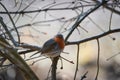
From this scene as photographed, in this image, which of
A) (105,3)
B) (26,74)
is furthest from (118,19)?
(26,74)

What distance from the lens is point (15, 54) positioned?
88cm

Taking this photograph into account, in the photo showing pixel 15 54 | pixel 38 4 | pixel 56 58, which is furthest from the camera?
pixel 38 4

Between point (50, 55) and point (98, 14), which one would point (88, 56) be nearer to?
point (98, 14)

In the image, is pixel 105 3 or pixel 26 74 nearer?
pixel 26 74

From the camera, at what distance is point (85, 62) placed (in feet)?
12.8

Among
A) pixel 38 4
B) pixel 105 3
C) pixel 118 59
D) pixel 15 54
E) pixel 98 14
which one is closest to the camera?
pixel 15 54

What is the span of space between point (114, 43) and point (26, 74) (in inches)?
123

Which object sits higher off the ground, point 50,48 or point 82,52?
point 50,48

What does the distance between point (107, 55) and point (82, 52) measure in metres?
0.32

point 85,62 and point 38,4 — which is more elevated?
point 38,4

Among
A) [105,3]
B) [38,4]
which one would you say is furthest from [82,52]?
[105,3]

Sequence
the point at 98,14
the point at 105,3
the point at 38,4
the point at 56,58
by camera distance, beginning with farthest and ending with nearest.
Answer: the point at 98,14 < the point at 38,4 < the point at 105,3 < the point at 56,58

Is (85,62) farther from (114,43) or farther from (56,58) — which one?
(56,58)

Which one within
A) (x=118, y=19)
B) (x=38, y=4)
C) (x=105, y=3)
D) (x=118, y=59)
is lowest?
(x=118, y=59)
